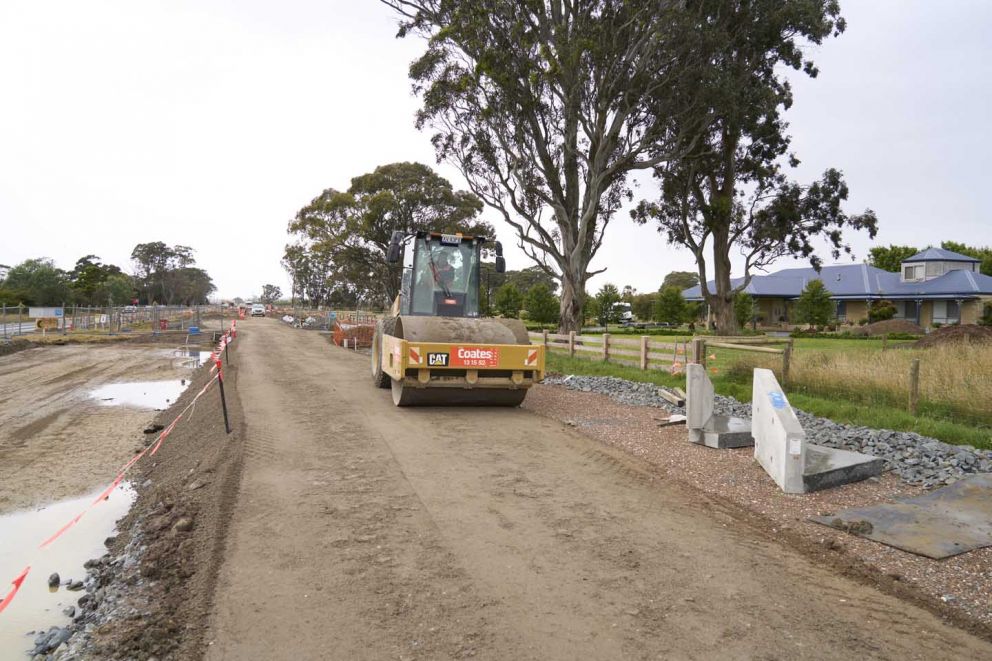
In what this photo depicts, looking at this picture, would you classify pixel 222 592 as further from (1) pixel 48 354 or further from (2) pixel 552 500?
(1) pixel 48 354

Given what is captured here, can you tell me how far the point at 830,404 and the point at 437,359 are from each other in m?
6.55

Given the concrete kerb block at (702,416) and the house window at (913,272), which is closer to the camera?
the concrete kerb block at (702,416)

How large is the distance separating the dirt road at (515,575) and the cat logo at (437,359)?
8.26ft

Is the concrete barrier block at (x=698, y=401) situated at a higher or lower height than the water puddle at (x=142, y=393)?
higher

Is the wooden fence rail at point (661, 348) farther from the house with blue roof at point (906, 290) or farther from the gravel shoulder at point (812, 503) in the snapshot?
the house with blue roof at point (906, 290)

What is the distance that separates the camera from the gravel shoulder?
4.13 m

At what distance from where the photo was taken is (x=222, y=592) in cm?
410

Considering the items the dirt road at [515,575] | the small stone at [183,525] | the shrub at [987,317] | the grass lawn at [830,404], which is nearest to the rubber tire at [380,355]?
the dirt road at [515,575]

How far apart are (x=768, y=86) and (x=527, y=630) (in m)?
28.4

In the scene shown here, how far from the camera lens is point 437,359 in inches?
391

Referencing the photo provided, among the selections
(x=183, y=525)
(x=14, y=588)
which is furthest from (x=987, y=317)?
(x=14, y=588)

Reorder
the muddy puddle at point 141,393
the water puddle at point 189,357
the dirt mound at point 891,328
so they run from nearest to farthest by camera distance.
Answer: the muddy puddle at point 141,393
the water puddle at point 189,357
the dirt mound at point 891,328

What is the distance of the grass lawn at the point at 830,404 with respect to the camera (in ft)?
28.0

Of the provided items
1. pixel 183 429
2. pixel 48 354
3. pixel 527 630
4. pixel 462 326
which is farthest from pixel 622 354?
pixel 48 354
